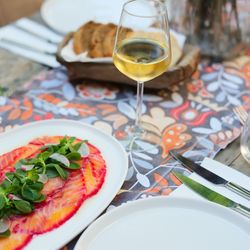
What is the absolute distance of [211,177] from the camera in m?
0.86

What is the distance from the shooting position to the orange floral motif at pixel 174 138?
980 mm

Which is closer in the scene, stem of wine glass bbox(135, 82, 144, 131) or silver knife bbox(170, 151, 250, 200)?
silver knife bbox(170, 151, 250, 200)

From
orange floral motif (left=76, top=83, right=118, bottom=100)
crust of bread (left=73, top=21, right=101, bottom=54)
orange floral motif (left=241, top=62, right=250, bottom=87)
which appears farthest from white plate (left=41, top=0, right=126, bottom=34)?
orange floral motif (left=241, top=62, right=250, bottom=87)

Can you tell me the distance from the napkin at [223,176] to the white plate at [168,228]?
0.13 ft

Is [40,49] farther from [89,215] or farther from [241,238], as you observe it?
[241,238]

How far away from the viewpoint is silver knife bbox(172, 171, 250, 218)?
0.79 m

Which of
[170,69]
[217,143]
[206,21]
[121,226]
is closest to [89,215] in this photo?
[121,226]

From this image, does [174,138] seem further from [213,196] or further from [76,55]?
[76,55]

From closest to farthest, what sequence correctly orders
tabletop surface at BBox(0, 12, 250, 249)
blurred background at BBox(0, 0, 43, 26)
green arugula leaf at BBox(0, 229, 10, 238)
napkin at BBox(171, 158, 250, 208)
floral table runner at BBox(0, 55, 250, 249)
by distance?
green arugula leaf at BBox(0, 229, 10, 238), napkin at BBox(171, 158, 250, 208), floral table runner at BBox(0, 55, 250, 249), tabletop surface at BBox(0, 12, 250, 249), blurred background at BBox(0, 0, 43, 26)

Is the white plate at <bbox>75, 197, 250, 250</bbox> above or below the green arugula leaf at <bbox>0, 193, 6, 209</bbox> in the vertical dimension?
below

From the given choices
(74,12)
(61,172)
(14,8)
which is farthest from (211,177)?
(14,8)

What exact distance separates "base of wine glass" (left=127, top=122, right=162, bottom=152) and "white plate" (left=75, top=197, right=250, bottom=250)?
0.21 metres

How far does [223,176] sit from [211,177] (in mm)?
24

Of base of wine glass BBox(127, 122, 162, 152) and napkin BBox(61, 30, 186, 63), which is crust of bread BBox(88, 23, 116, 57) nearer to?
napkin BBox(61, 30, 186, 63)
